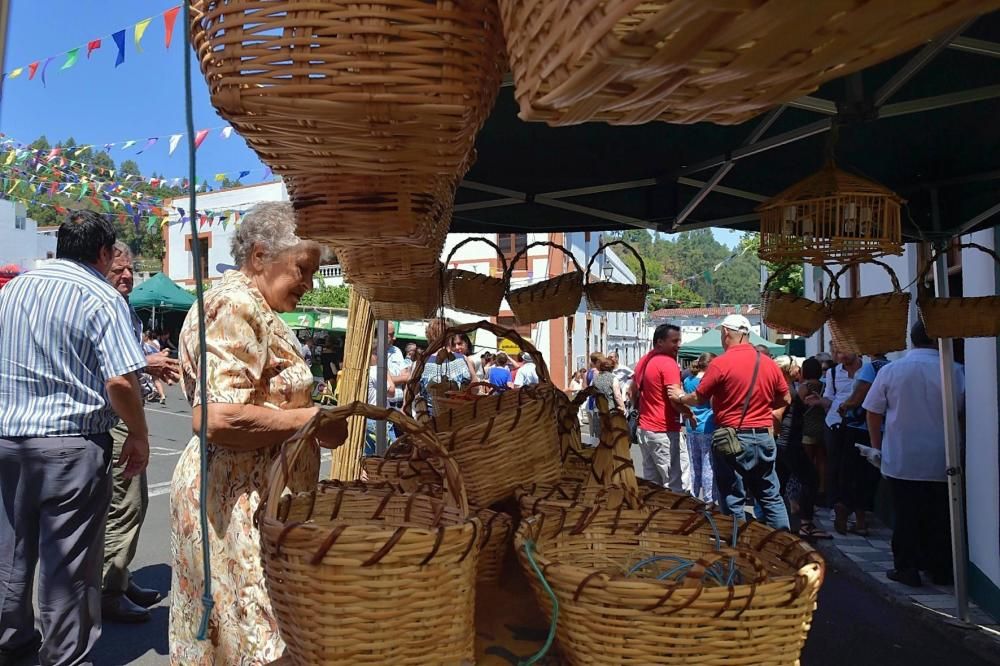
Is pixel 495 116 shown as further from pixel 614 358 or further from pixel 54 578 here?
pixel 614 358

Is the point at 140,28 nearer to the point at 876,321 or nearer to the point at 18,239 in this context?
the point at 876,321

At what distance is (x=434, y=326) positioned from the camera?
4.20 meters

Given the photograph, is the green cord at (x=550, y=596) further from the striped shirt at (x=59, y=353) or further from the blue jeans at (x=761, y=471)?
the blue jeans at (x=761, y=471)

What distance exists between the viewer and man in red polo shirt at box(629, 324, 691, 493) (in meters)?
6.63

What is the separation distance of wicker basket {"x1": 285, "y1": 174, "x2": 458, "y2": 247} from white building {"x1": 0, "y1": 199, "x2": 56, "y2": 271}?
2715cm

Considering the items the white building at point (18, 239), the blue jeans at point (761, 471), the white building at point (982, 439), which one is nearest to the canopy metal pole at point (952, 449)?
the white building at point (982, 439)

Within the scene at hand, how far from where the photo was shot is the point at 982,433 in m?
4.56

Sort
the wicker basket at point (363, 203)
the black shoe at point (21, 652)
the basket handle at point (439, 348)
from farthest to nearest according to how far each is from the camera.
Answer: the black shoe at point (21, 652) → the basket handle at point (439, 348) → the wicker basket at point (363, 203)

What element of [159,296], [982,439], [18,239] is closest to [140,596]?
[982,439]

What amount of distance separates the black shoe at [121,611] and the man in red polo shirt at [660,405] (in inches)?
167

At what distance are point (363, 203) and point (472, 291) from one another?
2.22m

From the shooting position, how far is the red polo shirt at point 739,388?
17.8 feet

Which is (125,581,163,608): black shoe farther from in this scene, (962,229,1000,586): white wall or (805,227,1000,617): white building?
(962,229,1000,586): white wall

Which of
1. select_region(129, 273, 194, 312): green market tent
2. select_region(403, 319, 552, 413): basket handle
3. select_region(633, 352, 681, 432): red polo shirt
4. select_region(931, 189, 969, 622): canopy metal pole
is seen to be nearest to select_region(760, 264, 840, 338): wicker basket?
select_region(931, 189, 969, 622): canopy metal pole
